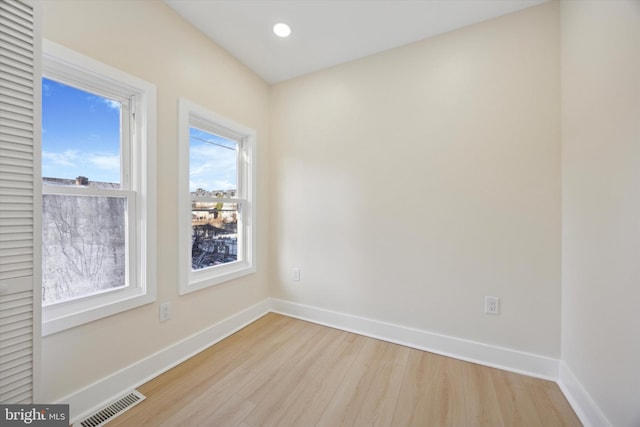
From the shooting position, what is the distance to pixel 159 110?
5.69ft

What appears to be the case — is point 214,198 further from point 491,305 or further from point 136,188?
point 491,305

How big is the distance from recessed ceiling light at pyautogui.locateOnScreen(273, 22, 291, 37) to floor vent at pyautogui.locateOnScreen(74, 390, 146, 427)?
108 inches

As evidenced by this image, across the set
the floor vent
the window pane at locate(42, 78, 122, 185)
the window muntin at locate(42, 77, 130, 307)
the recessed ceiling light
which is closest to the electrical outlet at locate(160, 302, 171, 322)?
the window muntin at locate(42, 77, 130, 307)

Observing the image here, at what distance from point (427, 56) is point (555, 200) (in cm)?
146

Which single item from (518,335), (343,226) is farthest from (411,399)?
(343,226)

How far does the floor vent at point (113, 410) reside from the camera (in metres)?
1.33

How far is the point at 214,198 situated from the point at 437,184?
1.95 m

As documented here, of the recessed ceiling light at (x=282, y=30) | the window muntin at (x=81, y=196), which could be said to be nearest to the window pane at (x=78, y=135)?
the window muntin at (x=81, y=196)

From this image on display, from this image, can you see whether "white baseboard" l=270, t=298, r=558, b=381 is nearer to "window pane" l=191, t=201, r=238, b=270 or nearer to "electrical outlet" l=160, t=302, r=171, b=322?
"window pane" l=191, t=201, r=238, b=270

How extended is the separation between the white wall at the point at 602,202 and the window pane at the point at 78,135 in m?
2.70

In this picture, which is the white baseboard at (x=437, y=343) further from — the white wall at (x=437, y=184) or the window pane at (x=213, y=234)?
the window pane at (x=213, y=234)

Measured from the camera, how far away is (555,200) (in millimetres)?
1690

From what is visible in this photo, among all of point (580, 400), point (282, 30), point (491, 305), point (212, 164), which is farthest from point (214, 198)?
point (580, 400)

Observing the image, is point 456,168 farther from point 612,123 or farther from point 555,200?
point 612,123
